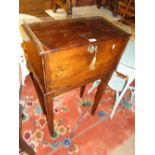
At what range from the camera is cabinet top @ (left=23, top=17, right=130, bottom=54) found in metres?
0.94

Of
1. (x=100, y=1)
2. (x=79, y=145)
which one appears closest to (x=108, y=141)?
(x=79, y=145)

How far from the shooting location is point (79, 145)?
4.84 ft

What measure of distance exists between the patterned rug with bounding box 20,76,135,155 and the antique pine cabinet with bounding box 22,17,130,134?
0.30 meters

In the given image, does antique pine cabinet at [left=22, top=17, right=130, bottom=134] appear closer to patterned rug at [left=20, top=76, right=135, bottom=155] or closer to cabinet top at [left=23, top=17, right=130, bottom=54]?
cabinet top at [left=23, top=17, right=130, bottom=54]

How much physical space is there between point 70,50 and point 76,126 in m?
0.90

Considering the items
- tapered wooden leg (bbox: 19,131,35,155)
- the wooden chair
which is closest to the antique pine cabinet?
the wooden chair

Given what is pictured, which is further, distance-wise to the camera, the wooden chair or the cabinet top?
the wooden chair

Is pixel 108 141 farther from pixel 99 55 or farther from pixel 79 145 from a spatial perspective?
pixel 99 55

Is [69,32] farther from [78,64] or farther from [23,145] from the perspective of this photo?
[23,145]

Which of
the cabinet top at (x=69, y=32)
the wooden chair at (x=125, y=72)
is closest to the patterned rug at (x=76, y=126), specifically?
the wooden chair at (x=125, y=72)
